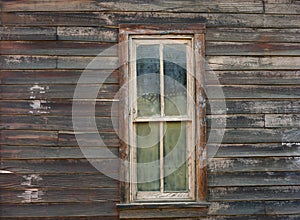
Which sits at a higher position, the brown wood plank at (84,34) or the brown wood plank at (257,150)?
the brown wood plank at (84,34)

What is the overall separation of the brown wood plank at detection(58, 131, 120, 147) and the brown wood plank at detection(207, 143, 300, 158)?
36.8 inches

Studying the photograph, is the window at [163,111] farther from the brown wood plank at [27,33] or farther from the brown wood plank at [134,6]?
the brown wood plank at [27,33]

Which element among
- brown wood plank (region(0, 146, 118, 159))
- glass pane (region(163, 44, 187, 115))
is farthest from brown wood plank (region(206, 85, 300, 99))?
brown wood plank (region(0, 146, 118, 159))

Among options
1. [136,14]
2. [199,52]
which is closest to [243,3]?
[199,52]

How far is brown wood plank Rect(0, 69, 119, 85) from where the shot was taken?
4102 mm

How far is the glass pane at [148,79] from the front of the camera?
4188 mm

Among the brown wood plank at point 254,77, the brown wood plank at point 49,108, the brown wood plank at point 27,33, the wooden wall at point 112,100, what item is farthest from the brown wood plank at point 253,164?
the brown wood plank at point 27,33

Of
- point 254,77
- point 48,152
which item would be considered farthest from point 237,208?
point 48,152

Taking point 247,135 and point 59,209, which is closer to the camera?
point 59,209

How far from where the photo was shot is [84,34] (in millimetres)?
4152

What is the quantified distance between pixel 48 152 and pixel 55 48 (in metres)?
1.01

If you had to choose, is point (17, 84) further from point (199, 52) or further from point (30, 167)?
point (199, 52)

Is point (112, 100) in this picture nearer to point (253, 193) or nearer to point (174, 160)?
point (174, 160)

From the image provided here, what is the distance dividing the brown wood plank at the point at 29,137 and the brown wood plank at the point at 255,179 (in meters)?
1.57
